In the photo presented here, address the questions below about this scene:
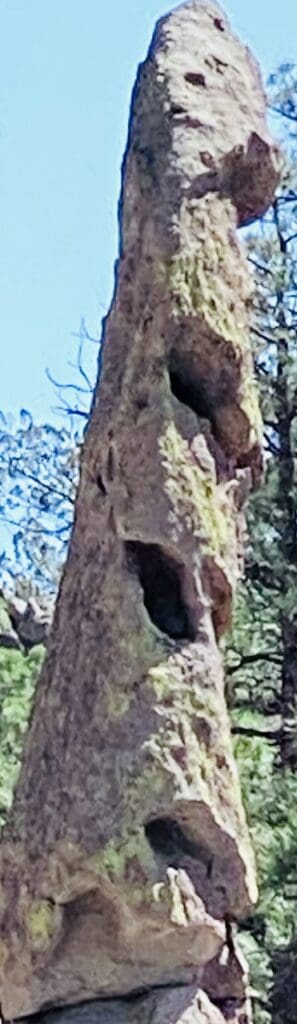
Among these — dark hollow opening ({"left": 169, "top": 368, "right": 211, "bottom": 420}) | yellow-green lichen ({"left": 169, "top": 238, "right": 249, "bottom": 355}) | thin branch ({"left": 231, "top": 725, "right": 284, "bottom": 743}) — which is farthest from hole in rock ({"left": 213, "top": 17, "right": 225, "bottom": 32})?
thin branch ({"left": 231, "top": 725, "right": 284, "bottom": 743})

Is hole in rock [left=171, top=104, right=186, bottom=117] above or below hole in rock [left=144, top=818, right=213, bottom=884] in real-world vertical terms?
above

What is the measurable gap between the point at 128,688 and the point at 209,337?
3.33 ft

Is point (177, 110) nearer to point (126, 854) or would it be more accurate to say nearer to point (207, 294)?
point (207, 294)

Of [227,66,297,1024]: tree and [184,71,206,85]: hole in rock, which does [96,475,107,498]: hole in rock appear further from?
[227,66,297,1024]: tree

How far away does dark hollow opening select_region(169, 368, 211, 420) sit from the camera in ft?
21.7

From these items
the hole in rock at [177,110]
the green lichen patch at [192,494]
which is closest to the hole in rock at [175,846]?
the green lichen patch at [192,494]

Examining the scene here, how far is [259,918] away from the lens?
14.1m

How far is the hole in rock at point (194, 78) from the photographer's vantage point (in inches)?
279

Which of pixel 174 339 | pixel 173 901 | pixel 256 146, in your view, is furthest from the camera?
pixel 256 146

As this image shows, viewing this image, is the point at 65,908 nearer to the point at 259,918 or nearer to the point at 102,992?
the point at 102,992

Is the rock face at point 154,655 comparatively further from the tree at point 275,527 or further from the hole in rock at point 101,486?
the tree at point 275,527

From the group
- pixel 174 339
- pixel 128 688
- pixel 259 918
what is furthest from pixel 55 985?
pixel 259 918

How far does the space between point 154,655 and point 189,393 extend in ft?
2.61

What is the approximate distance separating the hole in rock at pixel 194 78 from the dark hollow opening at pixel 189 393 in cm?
97
